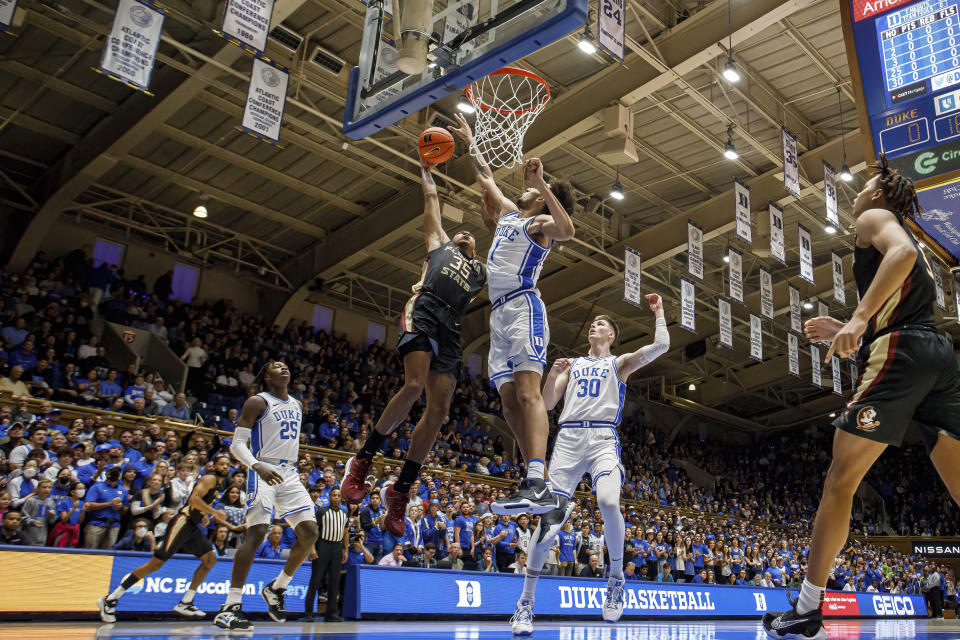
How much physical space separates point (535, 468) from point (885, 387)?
1.98 meters

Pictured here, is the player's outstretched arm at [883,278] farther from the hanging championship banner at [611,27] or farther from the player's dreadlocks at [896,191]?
the hanging championship banner at [611,27]

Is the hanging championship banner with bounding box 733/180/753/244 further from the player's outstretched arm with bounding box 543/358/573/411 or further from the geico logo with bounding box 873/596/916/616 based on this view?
the player's outstretched arm with bounding box 543/358/573/411

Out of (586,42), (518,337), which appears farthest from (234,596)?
(586,42)

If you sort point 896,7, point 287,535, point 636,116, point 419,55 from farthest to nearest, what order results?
1. point 636,116
2. point 287,535
3. point 896,7
4. point 419,55

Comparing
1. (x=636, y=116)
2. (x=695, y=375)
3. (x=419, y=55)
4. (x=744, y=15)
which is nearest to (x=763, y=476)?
(x=695, y=375)

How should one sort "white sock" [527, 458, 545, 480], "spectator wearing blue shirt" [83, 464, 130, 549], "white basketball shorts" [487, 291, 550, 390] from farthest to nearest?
"spectator wearing blue shirt" [83, 464, 130, 549], "white basketball shorts" [487, 291, 550, 390], "white sock" [527, 458, 545, 480]

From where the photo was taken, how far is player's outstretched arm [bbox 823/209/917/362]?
324 cm

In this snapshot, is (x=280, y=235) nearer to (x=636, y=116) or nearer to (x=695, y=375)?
(x=636, y=116)

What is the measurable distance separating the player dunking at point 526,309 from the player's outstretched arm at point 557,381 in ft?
3.77

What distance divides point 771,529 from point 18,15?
93.0 feet

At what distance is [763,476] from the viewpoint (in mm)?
37250

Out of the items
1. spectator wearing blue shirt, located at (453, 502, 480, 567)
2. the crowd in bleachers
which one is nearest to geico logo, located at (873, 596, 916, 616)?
the crowd in bleachers

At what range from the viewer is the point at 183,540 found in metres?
7.64

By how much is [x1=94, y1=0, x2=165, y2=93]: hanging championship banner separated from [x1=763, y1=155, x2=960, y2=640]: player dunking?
987 centimetres
